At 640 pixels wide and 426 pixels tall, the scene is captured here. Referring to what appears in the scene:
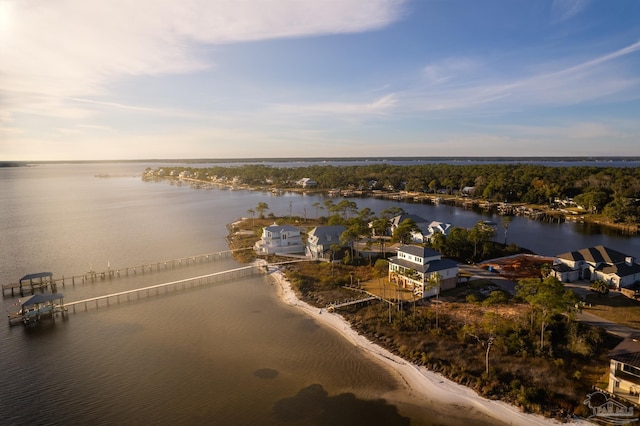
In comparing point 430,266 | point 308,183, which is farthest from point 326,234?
point 308,183

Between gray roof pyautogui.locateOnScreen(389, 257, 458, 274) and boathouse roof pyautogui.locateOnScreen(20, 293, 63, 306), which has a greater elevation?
gray roof pyautogui.locateOnScreen(389, 257, 458, 274)

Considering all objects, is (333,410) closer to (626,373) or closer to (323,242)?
(626,373)

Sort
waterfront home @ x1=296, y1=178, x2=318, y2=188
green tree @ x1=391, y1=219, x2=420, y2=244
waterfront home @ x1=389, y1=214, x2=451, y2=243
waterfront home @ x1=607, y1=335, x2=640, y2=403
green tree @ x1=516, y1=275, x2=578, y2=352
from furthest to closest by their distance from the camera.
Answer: waterfront home @ x1=296, y1=178, x2=318, y2=188 < waterfront home @ x1=389, y1=214, x2=451, y2=243 < green tree @ x1=391, y1=219, x2=420, y2=244 < green tree @ x1=516, y1=275, x2=578, y2=352 < waterfront home @ x1=607, y1=335, x2=640, y2=403

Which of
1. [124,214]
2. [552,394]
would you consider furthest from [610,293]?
[124,214]

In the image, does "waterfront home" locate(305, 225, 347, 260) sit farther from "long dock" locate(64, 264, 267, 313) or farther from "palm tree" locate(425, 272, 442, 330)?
"palm tree" locate(425, 272, 442, 330)

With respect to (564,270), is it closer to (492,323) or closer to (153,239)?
(492,323)

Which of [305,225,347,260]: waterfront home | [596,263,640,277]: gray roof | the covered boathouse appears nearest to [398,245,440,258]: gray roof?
[305,225,347,260]: waterfront home
